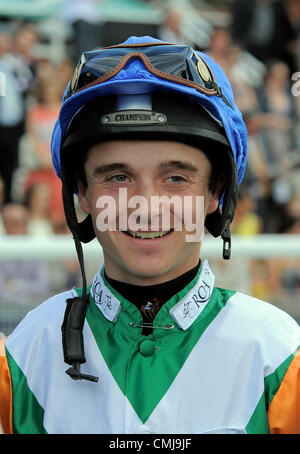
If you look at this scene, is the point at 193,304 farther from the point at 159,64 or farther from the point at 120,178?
the point at 159,64

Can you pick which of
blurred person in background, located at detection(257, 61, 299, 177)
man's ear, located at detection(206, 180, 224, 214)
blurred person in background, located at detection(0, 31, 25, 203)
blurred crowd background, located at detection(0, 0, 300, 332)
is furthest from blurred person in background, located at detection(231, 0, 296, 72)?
man's ear, located at detection(206, 180, 224, 214)

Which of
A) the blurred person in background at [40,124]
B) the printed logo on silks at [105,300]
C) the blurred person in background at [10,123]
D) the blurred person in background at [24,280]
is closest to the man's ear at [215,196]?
the printed logo on silks at [105,300]

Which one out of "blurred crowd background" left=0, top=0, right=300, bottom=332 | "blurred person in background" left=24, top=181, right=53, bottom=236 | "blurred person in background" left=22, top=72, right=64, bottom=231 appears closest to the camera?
"blurred crowd background" left=0, top=0, right=300, bottom=332

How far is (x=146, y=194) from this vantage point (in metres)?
2.07

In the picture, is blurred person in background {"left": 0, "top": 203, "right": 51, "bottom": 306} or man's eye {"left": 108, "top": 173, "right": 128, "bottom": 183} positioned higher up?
man's eye {"left": 108, "top": 173, "right": 128, "bottom": 183}

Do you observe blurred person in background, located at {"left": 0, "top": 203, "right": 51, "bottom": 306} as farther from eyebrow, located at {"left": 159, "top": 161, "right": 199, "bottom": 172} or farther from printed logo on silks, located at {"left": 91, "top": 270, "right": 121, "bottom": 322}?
eyebrow, located at {"left": 159, "top": 161, "right": 199, "bottom": 172}

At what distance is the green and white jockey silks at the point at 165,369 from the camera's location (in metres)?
2.05

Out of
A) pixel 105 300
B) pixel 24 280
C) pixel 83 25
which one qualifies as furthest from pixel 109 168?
pixel 83 25

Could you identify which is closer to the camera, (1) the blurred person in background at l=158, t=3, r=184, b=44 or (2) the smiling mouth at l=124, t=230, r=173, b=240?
(2) the smiling mouth at l=124, t=230, r=173, b=240

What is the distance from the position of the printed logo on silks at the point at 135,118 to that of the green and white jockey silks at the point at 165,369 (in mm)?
514

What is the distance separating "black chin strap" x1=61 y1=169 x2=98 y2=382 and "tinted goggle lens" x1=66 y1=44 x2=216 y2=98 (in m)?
0.33

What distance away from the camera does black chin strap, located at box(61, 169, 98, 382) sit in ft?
6.91

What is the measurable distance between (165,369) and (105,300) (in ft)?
0.97
